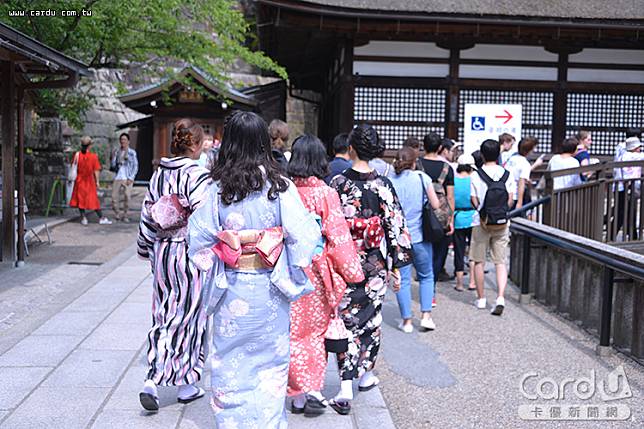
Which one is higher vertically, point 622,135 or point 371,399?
point 622,135

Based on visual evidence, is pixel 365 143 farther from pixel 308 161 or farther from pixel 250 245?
pixel 250 245

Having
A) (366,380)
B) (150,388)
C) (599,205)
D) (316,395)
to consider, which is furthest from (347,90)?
(150,388)

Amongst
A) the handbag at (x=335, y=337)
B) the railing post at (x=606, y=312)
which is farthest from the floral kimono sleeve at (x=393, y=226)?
the railing post at (x=606, y=312)

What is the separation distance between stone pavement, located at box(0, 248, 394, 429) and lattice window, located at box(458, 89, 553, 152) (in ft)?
28.4

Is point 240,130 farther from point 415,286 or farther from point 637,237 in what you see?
point 637,237

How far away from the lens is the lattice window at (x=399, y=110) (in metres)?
13.1

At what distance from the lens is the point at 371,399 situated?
4484 millimetres

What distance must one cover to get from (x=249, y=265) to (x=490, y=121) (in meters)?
8.57

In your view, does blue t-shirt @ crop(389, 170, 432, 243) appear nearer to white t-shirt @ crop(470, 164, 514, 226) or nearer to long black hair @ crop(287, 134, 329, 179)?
white t-shirt @ crop(470, 164, 514, 226)

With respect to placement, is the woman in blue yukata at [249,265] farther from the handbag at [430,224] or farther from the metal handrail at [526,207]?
the metal handrail at [526,207]

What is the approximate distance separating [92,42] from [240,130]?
10541 mm

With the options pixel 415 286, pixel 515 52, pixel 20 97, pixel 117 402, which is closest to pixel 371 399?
pixel 117 402

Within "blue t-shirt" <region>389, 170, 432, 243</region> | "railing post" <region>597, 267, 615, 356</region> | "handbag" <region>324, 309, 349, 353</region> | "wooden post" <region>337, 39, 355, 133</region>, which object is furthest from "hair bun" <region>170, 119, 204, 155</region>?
"wooden post" <region>337, 39, 355, 133</region>

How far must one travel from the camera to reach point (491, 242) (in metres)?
7.20
